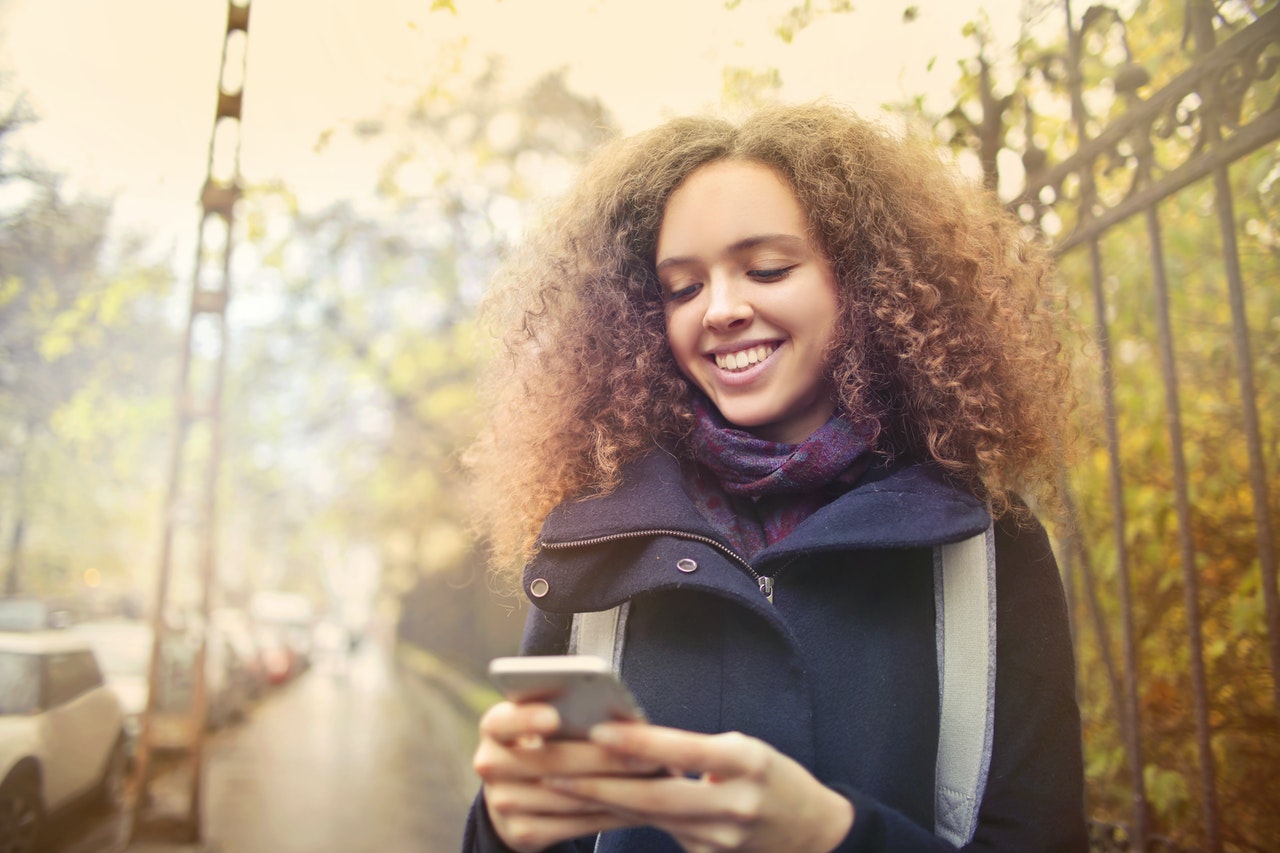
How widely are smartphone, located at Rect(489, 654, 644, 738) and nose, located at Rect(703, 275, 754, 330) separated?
668mm

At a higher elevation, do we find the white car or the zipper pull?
the zipper pull

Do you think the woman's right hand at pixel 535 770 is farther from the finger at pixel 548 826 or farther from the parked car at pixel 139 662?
the parked car at pixel 139 662

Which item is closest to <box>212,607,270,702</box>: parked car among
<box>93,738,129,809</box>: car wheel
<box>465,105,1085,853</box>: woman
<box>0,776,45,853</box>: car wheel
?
<box>93,738,129,809</box>: car wheel

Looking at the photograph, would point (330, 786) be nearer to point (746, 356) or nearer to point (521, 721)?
point (746, 356)

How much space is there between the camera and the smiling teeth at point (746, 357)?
→ 134 centimetres

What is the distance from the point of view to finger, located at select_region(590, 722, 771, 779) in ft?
2.60

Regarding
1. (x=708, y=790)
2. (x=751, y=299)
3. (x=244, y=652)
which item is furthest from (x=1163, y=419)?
(x=244, y=652)

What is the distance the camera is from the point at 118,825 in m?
2.90

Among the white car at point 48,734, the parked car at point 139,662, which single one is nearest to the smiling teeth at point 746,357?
the white car at point 48,734

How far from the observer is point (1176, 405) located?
1.90 metres

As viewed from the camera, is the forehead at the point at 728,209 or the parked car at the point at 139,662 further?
the parked car at the point at 139,662

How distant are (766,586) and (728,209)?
594 millimetres

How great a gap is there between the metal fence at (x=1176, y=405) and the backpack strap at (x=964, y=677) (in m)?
0.81

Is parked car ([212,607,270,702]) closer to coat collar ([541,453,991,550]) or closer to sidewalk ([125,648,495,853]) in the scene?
sidewalk ([125,648,495,853])
